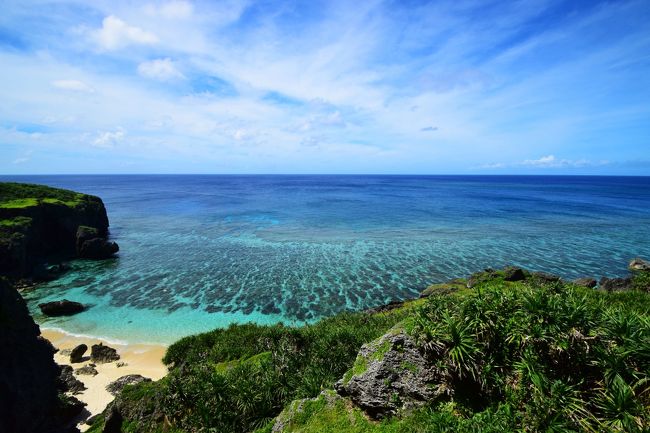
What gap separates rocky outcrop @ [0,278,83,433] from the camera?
51.9 ft

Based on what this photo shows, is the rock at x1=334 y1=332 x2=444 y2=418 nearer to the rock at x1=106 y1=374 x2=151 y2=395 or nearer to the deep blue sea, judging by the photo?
the rock at x1=106 y1=374 x2=151 y2=395

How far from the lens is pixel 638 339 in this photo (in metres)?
8.29

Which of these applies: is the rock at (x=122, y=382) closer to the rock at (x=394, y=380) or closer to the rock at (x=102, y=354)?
the rock at (x=102, y=354)

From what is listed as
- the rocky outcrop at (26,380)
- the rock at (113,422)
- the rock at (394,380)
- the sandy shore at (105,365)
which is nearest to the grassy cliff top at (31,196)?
the sandy shore at (105,365)

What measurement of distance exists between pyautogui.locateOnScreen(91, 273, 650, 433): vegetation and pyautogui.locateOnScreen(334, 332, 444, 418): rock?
0.22 metres

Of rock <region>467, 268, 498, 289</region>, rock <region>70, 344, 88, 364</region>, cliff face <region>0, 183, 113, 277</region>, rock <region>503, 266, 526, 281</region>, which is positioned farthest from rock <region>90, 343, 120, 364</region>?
rock <region>503, 266, 526, 281</region>

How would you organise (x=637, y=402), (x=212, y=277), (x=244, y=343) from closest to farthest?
(x=637, y=402), (x=244, y=343), (x=212, y=277)

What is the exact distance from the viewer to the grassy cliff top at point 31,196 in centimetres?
5156

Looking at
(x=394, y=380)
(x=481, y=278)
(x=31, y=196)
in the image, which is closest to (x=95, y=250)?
(x=31, y=196)

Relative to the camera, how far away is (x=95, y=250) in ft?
160

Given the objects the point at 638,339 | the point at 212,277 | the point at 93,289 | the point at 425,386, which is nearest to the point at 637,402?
the point at 638,339

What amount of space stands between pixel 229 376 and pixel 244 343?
23.8 feet

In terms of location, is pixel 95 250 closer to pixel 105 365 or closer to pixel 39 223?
pixel 39 223

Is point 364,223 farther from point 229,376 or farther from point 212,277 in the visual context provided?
point 229,376
